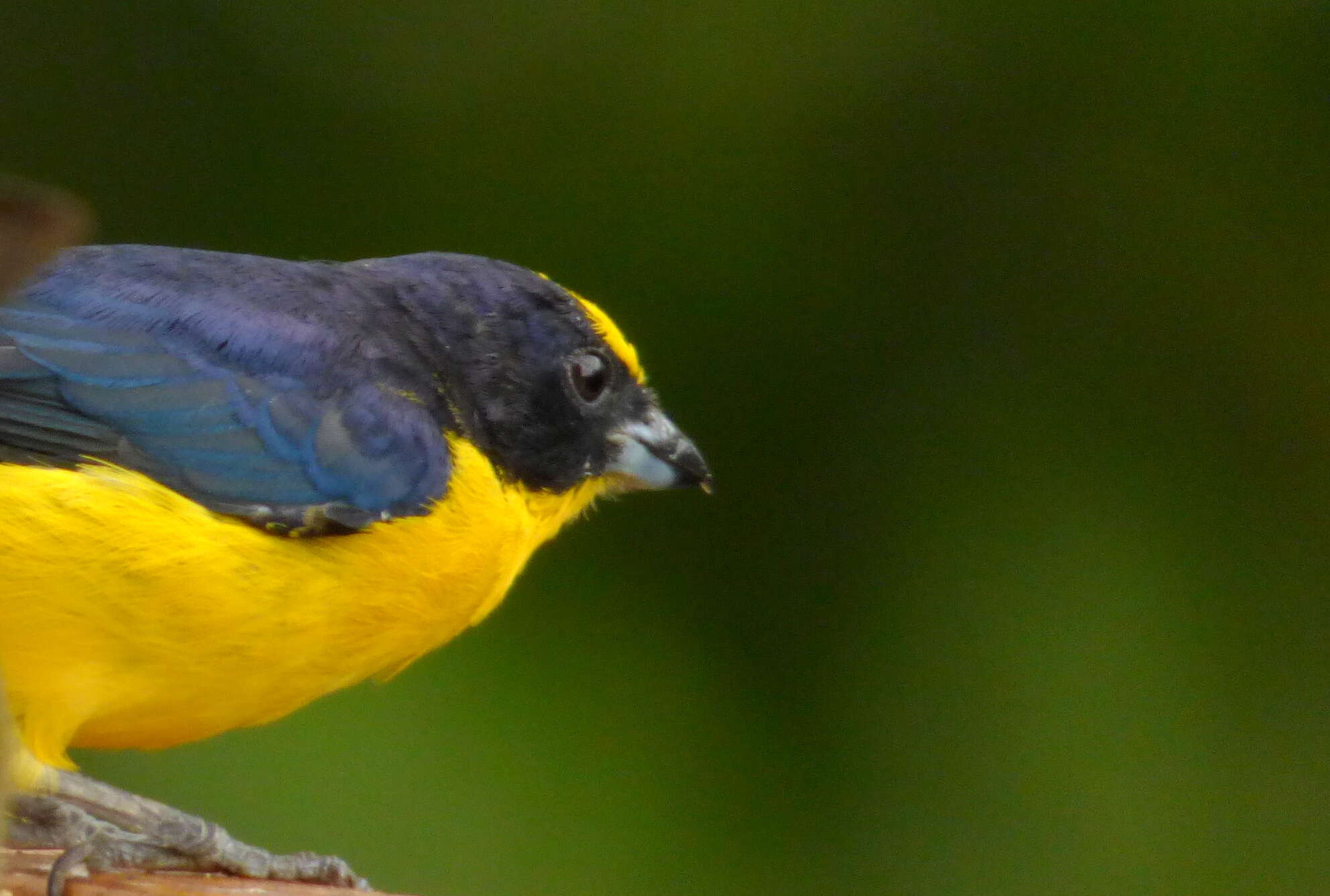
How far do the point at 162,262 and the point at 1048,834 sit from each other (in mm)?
2947

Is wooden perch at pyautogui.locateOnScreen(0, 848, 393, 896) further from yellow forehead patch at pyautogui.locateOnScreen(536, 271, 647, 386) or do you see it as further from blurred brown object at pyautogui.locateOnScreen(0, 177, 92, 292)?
yellow forehead patch at pyautogui.locateOnScreen(536, 271, 647, 386)

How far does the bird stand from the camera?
2818 millimetres

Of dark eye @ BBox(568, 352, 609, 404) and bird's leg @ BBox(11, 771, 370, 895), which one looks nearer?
bird's leg @ BBox(11, 771, 370, 895)

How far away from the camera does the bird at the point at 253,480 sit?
282 cm

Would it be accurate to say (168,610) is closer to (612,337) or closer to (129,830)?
(129,830)

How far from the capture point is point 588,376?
388 cm

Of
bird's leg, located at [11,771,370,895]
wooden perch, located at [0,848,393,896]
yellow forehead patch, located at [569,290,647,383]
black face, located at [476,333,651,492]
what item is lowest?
bird's leg, located at [11,771,370,895]

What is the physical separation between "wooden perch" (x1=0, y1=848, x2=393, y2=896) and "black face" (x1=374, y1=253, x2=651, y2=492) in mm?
1380

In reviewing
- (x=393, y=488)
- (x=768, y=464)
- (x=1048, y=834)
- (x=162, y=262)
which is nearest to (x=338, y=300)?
(x=162, y=262)

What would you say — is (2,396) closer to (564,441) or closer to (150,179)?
(564,441)

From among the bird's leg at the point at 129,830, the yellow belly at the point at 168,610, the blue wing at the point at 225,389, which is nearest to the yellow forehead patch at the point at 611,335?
the blue wing at the point at 225,389

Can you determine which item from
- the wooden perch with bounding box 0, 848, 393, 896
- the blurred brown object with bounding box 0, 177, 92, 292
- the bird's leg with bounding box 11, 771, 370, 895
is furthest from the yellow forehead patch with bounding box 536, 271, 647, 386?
the blurred brown object with bounding box 0, 177, 92, 292

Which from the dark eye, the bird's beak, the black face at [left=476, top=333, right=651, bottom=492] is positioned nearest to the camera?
the black face at [left=476, top=333, right=651, bottom=492]

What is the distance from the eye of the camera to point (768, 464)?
16.6 feet
